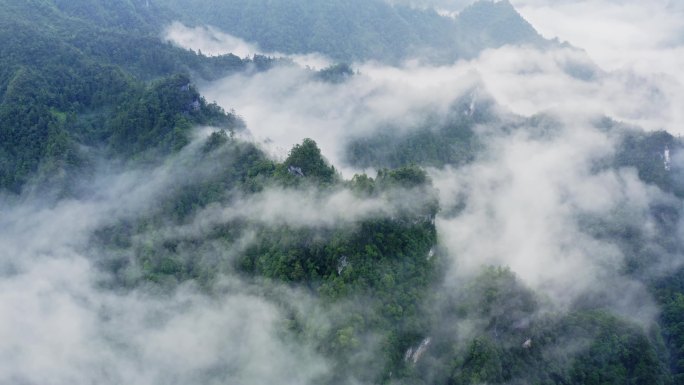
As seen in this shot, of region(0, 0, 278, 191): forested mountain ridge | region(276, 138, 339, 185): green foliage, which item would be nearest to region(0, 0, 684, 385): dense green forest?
region(276, 138, 339, 185): green foliage

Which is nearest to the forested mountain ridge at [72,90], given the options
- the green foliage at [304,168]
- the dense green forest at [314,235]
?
the dense green forest at [314,235]

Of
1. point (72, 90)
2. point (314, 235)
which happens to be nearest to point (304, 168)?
point (314, 235)

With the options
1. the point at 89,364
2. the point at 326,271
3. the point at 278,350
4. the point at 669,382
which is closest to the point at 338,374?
the point at 278,350

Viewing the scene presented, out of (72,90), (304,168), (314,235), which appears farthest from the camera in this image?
(72,90)

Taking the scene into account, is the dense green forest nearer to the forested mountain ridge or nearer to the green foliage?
the green foliage

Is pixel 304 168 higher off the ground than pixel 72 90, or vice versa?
pixel 72 90

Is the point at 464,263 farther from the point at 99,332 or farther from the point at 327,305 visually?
the point at 99,332

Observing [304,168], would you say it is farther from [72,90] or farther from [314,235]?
[72,90]

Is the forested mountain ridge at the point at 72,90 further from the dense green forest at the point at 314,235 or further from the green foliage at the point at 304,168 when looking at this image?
the green foliage at the point at 304,168
